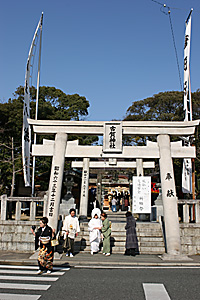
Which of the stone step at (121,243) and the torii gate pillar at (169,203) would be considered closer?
the torii gate pillar at (169,203)

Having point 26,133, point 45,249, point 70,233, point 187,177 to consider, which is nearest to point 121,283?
point 45,249

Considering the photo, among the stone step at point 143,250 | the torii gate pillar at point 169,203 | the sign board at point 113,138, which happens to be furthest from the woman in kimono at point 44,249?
the sign board at point 113,138

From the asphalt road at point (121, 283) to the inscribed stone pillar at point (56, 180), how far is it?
340cm

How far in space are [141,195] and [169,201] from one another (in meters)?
2.44

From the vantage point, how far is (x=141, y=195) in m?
13.9

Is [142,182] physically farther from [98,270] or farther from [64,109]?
[64,109]

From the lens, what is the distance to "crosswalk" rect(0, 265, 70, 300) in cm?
584

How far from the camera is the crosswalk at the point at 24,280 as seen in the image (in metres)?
5.84

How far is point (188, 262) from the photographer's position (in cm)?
1025

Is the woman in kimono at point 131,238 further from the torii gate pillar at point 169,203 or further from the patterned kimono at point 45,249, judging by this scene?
the patterned kimono at point 45,249

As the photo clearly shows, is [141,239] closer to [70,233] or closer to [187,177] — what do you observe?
[70,233]

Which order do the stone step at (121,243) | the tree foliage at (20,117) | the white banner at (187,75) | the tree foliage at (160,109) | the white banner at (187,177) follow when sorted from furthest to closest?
the tree foliage at (160,109)
the tree foliage at (20,117)
the white banner at (187,75)
the white banner at (187,177)
the stone step at (121,243)

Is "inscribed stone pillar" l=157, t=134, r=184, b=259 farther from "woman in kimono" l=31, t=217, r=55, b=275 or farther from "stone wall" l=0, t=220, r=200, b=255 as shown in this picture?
"woman in kimono" l=31, t=217, r=55, b=275

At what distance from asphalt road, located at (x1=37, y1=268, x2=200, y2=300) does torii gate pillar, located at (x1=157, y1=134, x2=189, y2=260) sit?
206 centimetres
